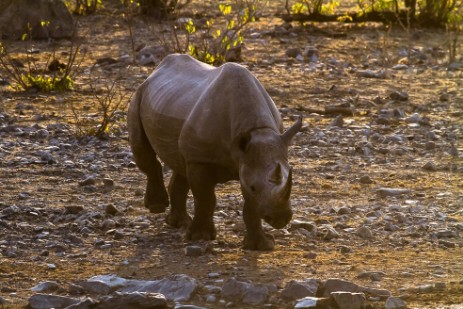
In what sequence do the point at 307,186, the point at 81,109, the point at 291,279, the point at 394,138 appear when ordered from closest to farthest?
the point at 291,279 → the point at 307,186 → the point at 394,138 → the point at 81,109

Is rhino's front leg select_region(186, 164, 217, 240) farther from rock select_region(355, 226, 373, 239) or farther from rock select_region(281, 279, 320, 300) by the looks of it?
rock select_region(281, 279, 320, 300)

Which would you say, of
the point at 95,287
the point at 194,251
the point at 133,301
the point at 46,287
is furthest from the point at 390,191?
the point at 133,301

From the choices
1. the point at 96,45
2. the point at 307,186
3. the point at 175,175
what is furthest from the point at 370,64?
the point at 175,175

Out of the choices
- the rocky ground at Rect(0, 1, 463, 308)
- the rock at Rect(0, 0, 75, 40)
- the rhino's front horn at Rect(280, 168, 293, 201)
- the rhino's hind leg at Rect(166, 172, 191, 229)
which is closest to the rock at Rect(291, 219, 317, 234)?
the rocky ground at Rect(0, 1, 463, 308)

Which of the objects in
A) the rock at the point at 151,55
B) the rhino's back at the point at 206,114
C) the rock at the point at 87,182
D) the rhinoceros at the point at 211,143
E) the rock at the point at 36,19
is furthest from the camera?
the rock at the point at 36,19

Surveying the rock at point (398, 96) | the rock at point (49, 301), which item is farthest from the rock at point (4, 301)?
the rock at point (398, 96)

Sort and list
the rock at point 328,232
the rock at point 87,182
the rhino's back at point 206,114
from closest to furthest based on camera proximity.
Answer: the rhino's back at point 206,114 → the rock at point 328,232 → the rock at point 87,182

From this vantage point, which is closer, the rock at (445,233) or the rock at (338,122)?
the rock at (445,233)

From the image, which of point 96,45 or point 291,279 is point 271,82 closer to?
point 96,45

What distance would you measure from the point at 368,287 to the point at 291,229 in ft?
5.25

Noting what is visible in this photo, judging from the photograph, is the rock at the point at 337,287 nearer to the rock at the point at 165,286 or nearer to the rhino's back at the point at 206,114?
the rock at the point at 165,286

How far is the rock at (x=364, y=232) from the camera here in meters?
8.54

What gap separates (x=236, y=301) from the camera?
23.0ft

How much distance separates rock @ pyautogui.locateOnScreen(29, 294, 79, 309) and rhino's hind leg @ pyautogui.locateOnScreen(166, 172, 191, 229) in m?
2.18
